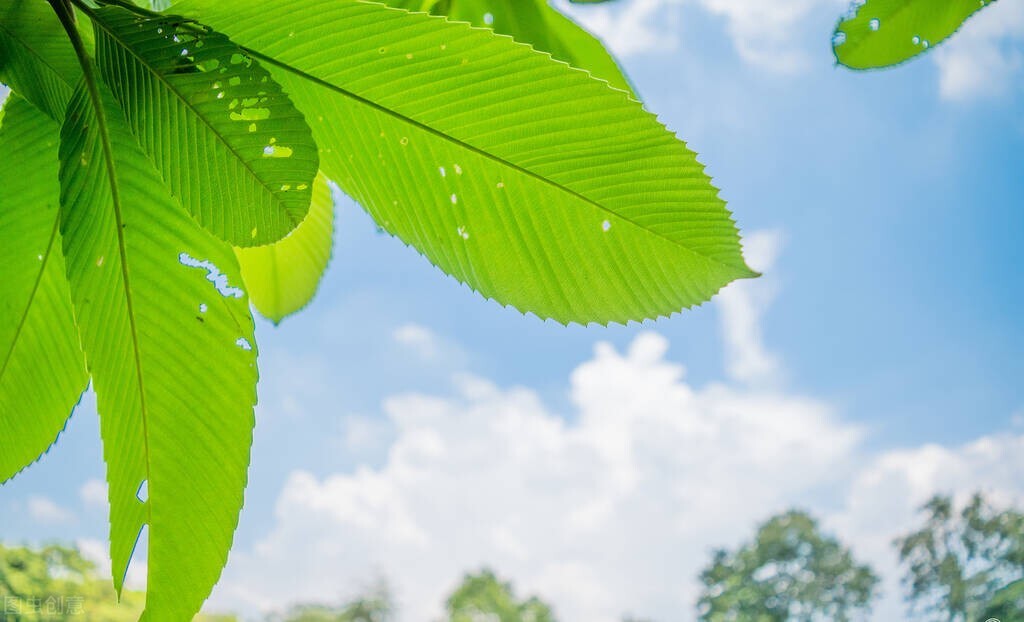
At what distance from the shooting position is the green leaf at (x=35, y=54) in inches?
15.9

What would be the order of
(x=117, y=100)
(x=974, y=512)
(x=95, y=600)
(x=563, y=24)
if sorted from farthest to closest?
(x=974, y=512)
(x=95, y=600)
(x=563, y=24)
(x=117, y=100)

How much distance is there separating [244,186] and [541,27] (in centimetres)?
33

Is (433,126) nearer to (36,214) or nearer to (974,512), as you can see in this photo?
(36,214)

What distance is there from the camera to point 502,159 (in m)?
0.41

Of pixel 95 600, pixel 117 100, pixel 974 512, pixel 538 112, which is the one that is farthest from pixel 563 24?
pixel 974 512

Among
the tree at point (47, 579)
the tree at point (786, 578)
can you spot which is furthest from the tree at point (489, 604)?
the tree at point (47, 579)

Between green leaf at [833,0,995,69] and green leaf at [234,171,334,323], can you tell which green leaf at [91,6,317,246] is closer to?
green leaf at [234,171,334,323]

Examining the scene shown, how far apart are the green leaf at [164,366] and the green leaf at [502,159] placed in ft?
0.32

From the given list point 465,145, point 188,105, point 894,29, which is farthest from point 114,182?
point 894,29

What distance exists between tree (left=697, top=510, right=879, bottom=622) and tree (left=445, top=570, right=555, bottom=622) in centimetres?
Answer: 491

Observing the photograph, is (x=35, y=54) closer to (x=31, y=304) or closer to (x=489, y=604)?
(x=31, y=304)

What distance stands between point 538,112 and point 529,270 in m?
0.09

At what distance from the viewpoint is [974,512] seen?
17578mm

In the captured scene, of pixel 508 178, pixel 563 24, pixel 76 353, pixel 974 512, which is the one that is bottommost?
pixel 76 353
